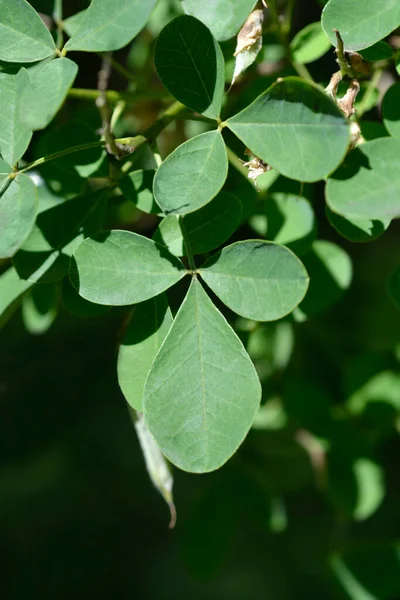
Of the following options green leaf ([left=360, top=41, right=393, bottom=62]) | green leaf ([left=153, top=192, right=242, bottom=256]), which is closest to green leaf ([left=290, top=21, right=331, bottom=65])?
green leaf ([left=360, top=41, right=393, bottom=62])

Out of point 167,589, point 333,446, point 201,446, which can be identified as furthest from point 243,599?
point 201,446

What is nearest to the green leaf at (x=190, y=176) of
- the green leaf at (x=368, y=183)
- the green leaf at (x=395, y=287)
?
the green leaf at (x=368, y=183)

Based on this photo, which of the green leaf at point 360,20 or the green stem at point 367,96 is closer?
the green leaf at point 360,20

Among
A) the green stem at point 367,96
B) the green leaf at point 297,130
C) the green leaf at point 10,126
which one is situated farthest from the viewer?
the green stem at point 367,96

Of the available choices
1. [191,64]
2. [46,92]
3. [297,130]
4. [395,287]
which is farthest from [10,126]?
[395,287]

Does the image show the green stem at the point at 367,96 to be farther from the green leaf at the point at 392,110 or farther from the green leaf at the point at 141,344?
the green leaf at the point at 141,344

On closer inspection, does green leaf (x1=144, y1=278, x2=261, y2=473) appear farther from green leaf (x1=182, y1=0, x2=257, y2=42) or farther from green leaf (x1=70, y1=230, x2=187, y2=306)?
green leaf (x1=182, y1=0, x2=257, y2=42)
